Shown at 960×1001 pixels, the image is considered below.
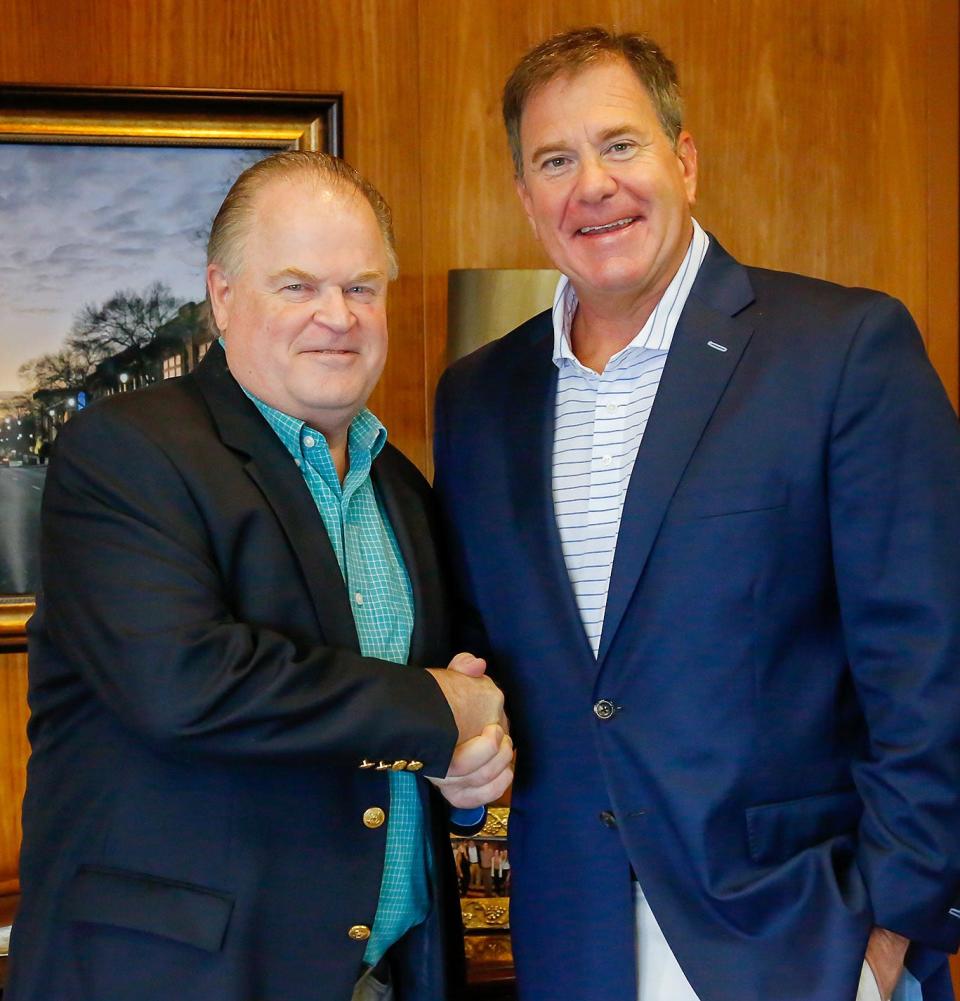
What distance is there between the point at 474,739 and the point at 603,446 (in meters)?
0.49

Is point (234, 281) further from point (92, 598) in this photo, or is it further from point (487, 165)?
point (487, 165)

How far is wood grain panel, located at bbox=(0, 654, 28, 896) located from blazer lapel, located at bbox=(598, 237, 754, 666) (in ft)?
6.00

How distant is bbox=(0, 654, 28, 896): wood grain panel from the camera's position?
10.1 feet

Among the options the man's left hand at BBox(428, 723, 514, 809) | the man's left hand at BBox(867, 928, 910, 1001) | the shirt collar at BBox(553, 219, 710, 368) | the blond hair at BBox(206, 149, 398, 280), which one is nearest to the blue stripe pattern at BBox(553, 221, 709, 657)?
the shirt collar at BBox(553, 219, 710, 368)

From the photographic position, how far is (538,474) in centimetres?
202

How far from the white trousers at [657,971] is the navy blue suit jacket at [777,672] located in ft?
0.09

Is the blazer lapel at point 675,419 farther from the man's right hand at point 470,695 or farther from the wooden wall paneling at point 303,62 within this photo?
the wooden wall paneling at point 303,62

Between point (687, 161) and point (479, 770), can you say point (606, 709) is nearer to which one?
point (479, 770)

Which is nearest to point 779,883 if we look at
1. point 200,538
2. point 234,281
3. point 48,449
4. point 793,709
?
point 793,709

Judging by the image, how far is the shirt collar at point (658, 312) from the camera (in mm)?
1950

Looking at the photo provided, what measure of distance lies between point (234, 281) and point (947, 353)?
2371 mm

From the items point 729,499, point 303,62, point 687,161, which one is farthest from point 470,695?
point 303,62

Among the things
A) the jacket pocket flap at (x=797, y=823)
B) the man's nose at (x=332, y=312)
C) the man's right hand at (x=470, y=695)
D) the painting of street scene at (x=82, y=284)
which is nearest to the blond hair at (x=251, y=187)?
the man's nose at (x=332, y=312)

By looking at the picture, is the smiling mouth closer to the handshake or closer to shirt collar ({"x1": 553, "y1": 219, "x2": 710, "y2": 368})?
shirt collar ({"x1": 553, "y1": 219, "x2": 710, "y2": 368})
